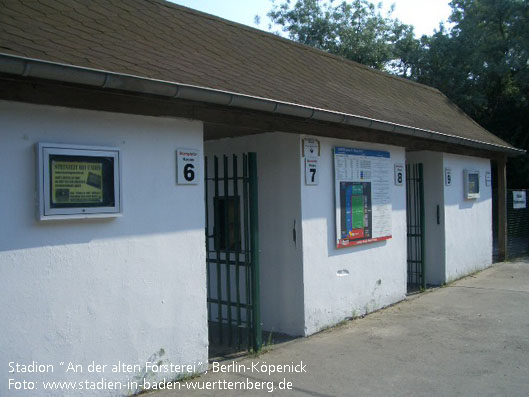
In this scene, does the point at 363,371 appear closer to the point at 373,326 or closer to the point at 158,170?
the point at 373,326

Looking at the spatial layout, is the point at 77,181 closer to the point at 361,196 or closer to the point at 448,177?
the point at 361,196

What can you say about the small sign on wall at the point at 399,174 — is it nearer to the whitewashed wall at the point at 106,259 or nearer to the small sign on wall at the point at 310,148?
the small sign on wall at the point at 310,148

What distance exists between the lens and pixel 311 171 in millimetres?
6824

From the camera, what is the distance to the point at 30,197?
161 inches

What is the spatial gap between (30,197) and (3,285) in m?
0.68

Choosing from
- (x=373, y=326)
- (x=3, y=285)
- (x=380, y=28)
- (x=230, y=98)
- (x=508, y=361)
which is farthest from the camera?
(x=380, y=28)

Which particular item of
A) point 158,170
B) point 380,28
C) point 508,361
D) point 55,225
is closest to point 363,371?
point 508,361

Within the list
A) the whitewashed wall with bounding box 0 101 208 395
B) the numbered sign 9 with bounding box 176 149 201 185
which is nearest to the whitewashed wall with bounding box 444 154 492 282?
the numbered sign 9 with bounding box 176 149 201 185

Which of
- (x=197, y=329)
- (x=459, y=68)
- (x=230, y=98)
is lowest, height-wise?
(x=197, y=329)

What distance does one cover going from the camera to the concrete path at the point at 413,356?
496 centimetres

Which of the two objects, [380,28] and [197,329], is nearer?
[197,329]

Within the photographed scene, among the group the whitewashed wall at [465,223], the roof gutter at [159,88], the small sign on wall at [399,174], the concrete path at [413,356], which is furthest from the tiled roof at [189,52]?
the concrete path at [413,356]

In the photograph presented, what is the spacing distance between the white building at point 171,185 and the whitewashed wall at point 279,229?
0.07 feet

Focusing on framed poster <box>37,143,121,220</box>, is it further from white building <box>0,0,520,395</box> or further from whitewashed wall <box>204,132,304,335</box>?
whitewashed wall <box>204,132,304,335</box>
